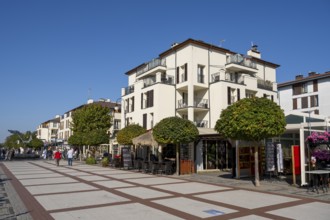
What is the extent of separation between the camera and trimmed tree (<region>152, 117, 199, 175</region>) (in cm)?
1923

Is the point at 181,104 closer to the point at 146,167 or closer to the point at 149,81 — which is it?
the point at 149,81

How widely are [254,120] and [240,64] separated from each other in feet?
68.6

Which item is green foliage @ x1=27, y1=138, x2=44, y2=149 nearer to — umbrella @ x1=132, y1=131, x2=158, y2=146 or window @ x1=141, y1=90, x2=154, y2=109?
window @ x1=141, y1=90, x2=154, y2=109

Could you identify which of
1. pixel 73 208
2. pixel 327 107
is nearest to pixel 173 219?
pixel 73 208

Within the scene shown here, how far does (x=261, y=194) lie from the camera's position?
482 inches

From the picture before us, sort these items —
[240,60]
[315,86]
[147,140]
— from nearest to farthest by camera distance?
[147,140] < [240,60] < [315,86]

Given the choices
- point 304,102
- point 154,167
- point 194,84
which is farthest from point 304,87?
point 154,167

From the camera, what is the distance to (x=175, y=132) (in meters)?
19.2

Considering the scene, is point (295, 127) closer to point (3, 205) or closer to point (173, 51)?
point (3, 205)

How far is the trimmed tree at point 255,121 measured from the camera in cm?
1402

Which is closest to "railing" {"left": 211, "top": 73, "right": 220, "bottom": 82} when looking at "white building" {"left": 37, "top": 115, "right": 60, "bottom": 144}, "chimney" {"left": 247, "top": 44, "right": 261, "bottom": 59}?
"chimney" {"left": 247, "top": 44, "right": 261, "bottom": 59}

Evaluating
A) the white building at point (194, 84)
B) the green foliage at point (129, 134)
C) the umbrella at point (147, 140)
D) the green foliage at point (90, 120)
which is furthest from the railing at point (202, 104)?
the green foliage at point (90, 120)

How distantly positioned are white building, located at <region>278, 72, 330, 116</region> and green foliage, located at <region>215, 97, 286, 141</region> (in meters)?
33.8

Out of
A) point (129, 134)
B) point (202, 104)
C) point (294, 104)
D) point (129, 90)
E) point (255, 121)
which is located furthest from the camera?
point (294, 104)
